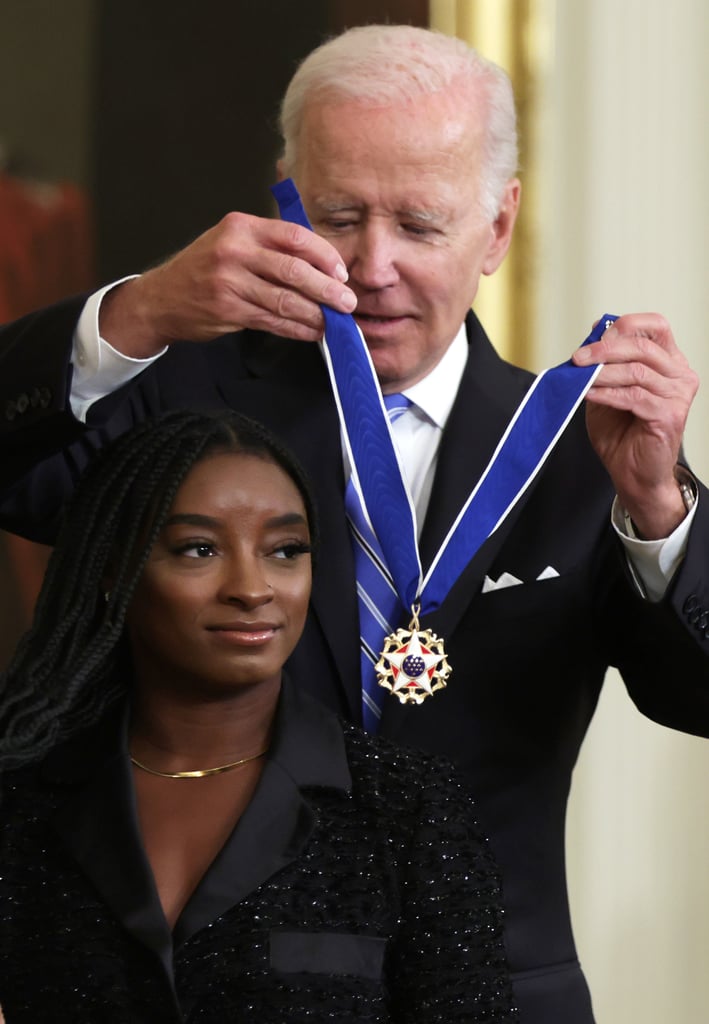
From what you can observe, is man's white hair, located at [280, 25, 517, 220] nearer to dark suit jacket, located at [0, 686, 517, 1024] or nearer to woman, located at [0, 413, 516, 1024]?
woman, located at [0, 413, 516, 1024]

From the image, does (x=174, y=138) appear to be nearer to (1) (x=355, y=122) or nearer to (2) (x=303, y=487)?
(1) (x=355, y=122)

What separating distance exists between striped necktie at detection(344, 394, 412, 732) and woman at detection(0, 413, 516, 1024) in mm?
148

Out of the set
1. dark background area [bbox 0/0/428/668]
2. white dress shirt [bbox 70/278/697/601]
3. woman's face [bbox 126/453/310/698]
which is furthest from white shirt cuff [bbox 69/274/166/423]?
dark background area [bbox 0/0/428/668]

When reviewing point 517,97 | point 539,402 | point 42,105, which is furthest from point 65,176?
point 539,402

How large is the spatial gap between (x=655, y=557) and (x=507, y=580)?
8.5 inches

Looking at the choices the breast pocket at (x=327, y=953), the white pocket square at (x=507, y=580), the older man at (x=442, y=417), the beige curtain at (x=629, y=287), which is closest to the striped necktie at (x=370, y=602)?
the older man at (x=442, y=417)

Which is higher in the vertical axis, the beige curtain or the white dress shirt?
the white dress shirt

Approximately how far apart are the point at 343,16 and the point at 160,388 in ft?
4.37

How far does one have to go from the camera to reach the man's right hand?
1.51 m

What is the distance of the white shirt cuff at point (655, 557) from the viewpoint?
5.31ft

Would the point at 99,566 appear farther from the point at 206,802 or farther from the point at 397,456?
the point at 397,456

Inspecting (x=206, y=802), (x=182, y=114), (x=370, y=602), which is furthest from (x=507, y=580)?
(x=182, y=114)

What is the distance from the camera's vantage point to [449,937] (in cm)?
139

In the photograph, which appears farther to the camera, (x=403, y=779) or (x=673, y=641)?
(x=673, y=641)
